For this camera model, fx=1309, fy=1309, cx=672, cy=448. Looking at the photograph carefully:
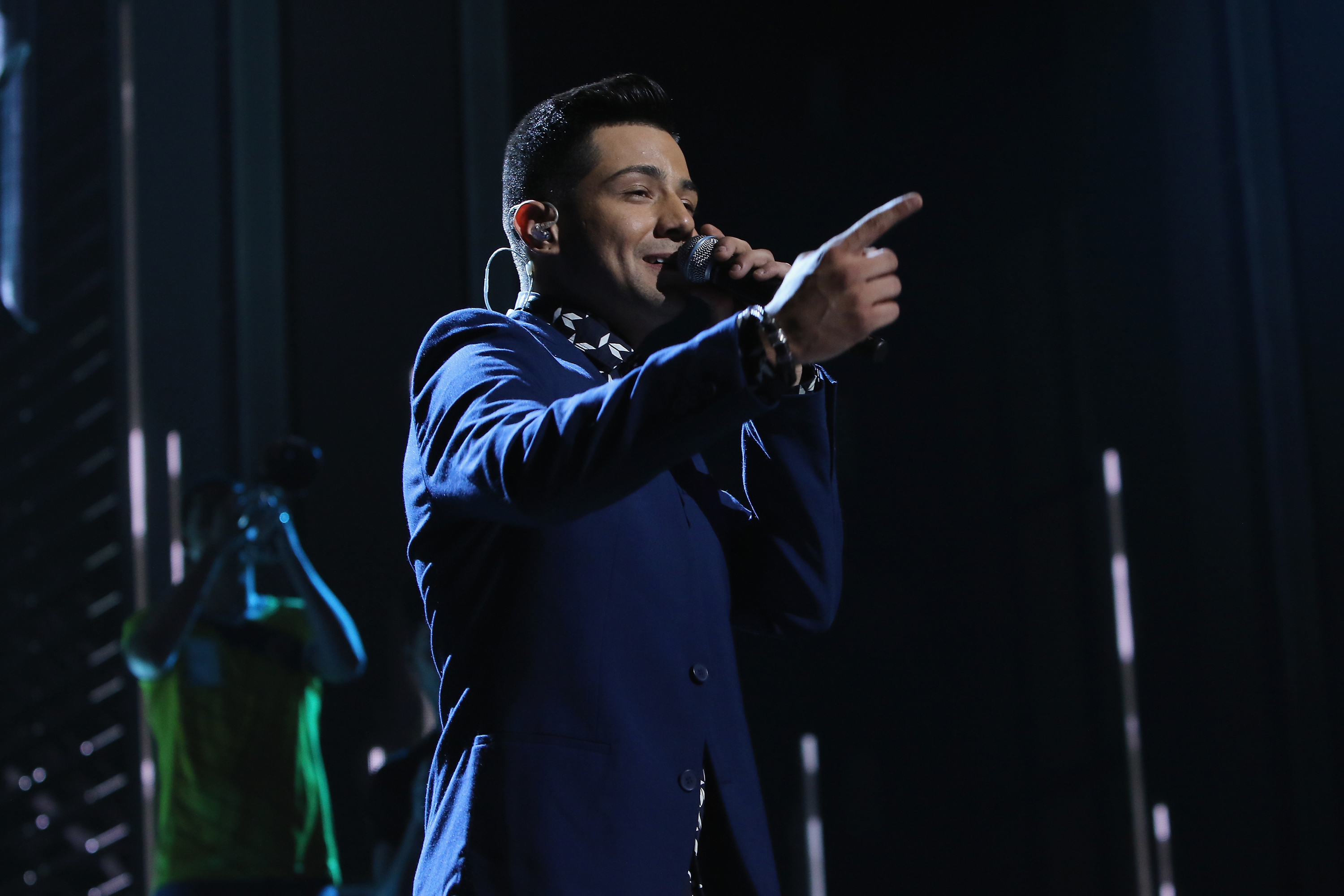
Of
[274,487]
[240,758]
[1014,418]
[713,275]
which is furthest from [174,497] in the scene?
[713,275]

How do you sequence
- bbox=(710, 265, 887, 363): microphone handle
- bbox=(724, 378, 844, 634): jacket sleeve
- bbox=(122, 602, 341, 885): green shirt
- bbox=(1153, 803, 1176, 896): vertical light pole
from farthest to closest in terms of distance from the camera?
bbox=(1153, 803, 1176, 896): vertical light pole
bbox=(122, 602, 341, 885): green shirt
bbox=(724, 378, 844, 634): jacket sleeve
bbox=(710, 265, 887, 363): microphone handle

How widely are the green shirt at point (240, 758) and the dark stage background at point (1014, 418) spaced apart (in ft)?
2.15

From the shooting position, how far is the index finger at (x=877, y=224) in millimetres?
819

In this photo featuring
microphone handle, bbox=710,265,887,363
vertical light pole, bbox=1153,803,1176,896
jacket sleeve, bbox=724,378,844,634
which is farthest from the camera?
vertical light pole, bbox=1153,803,1176,896

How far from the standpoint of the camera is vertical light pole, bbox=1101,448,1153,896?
276cm

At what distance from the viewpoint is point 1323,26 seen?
2.94m

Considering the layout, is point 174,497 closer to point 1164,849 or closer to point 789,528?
point 1164,849

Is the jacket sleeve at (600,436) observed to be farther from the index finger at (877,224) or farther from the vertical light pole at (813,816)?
the vertical light pole at (813,816)

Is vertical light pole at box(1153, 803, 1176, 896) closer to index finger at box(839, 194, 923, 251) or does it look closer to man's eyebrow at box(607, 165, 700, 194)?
man's eyebrow at box(607, 165, 700, 194)

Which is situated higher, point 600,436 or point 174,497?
point 174,497

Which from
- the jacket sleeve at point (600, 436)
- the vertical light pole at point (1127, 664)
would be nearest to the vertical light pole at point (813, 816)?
the vertical light pole at point (1127, 664)

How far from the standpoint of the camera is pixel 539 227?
1239 mm

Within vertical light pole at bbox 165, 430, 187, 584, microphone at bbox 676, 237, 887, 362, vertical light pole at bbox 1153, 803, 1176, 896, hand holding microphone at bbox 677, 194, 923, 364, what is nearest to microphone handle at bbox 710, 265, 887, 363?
microphone at bbox 676, 237, 887, 362

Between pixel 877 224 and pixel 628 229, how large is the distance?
0.41 metres
